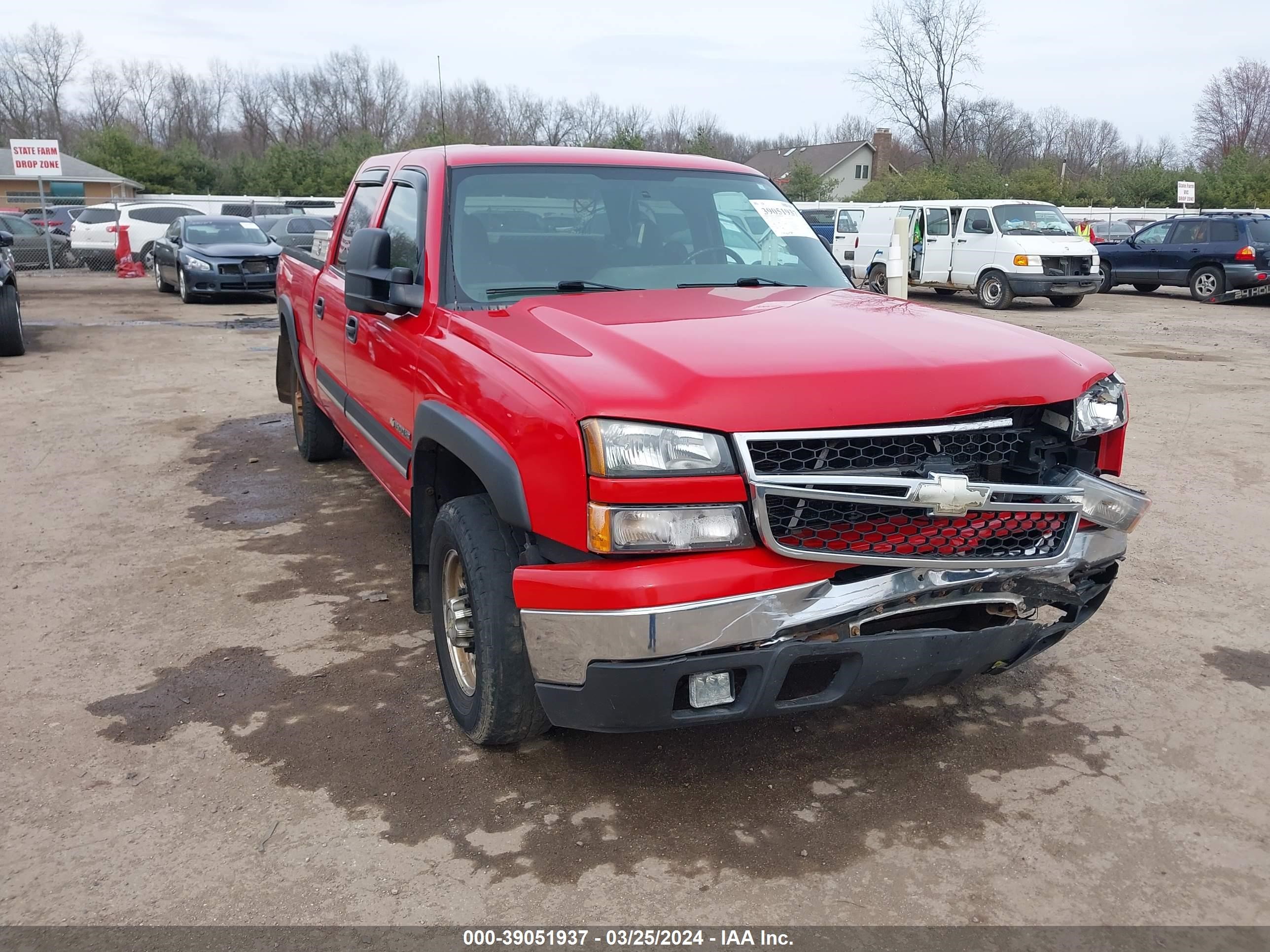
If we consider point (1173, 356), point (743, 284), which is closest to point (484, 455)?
→ point (743, 284)

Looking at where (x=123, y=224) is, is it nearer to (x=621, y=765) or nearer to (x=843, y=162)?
(x=621, y=765)

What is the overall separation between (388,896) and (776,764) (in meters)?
1.25

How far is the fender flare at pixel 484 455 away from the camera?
280cm

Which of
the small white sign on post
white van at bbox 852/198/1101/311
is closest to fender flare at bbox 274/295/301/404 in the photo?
white van at bbox 852/198/1101/311

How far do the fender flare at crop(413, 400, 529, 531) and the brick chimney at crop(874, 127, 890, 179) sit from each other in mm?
60509

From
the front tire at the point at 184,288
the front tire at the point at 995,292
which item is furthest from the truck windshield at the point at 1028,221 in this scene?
the front tire at the point at 184,288

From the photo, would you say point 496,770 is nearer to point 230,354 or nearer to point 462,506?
point 462,506

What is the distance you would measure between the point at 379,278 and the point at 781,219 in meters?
1.75

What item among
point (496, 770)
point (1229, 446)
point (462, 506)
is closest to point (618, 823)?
point (496, 770)

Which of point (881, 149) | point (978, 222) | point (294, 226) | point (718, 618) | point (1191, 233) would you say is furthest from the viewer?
point (881, 149)

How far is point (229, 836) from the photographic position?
2912 millimetres

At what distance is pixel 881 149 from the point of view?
63094 millimetres

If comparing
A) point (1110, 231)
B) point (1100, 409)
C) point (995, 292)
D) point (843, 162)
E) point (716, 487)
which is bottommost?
point (716, 487)

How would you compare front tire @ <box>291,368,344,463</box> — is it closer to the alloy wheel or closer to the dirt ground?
the dirt ground
